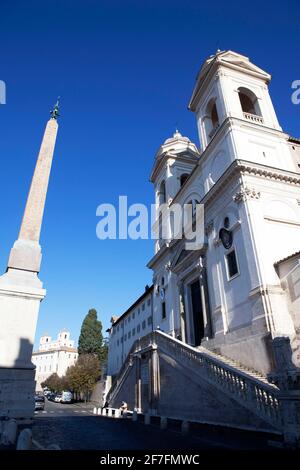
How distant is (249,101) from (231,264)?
49.5 feet

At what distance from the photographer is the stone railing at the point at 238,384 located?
8578mm

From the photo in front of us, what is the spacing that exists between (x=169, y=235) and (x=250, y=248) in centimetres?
1207

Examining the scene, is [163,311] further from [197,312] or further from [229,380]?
[229,380]

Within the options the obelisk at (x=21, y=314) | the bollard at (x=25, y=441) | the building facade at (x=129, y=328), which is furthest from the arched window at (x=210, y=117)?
the bollard at (x=25, y=441)

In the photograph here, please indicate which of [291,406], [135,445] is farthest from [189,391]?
[291,406]

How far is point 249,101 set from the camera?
82.0 ft

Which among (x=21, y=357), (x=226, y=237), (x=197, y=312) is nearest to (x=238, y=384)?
(x=21, y=357)

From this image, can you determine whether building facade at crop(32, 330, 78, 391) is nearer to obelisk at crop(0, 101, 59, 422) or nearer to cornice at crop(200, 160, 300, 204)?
cornice at crop(200, 160, 300, 204)

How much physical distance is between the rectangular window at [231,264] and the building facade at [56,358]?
3528 inches

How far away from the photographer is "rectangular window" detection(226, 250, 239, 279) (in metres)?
16.8

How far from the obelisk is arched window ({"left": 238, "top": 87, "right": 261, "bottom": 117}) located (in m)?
19.4

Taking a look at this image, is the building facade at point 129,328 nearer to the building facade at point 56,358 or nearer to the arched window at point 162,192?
the arched window at point 162,192

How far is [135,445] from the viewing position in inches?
347

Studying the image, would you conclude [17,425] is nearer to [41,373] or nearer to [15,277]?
[15,277]
